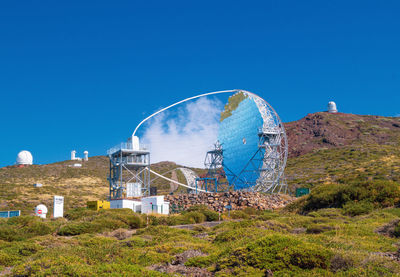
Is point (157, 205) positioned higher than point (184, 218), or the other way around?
point (157, 205)

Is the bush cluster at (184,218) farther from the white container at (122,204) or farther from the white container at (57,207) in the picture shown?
the white container at (57,207)

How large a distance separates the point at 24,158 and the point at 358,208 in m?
94.4

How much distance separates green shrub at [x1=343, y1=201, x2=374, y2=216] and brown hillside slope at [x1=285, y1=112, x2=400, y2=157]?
6788cm

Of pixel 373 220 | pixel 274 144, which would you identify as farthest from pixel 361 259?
pixel 274 144

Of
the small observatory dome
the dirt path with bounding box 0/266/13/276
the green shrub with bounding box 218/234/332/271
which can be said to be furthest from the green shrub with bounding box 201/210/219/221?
the small observatory dome

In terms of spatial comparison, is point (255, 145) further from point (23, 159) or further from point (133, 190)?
point (23, 159)

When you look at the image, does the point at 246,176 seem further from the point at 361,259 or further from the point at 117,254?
the point at 361,259

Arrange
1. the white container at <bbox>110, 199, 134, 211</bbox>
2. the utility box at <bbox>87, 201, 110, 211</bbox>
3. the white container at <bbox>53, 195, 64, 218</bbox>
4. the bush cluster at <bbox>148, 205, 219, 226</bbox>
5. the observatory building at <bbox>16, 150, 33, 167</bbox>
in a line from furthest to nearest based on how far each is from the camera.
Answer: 1. the observatory building at <bbox>16, 150, 33, 167</bbox>
2. the utility box at <bbox>87, 201, 110, 211</bbox>
3. the white container at <bbox>110, 199, 134, 211</bbox>
4. the white container at <bbox>53, 195, 64, 218</bbox>
5. the bush cluster at <bbox>148, 205, 219, 226</bbox>

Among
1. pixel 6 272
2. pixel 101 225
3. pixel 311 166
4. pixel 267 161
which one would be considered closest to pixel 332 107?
pixel 311 166

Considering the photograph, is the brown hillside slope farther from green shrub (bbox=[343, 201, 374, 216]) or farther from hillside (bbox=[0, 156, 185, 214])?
green shrub (bbox=[343, 201, 374, 216])

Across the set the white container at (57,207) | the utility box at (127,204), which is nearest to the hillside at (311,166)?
the utility box at (127,204)

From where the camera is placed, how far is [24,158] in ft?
325

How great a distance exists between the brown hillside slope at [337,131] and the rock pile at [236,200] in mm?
55879

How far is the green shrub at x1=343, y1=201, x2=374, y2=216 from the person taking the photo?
23.2 m
